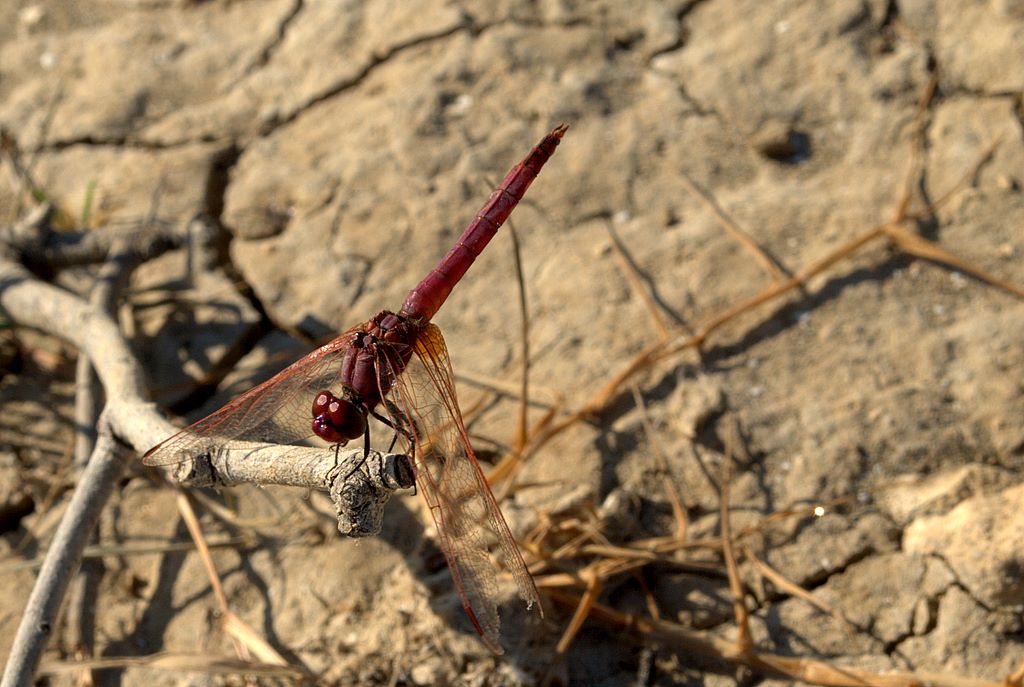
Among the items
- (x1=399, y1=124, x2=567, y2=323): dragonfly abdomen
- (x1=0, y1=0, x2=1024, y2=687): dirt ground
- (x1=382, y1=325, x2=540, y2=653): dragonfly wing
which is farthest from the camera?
(x1=0, y1=0, x2=1024, y2=687): dirt ground

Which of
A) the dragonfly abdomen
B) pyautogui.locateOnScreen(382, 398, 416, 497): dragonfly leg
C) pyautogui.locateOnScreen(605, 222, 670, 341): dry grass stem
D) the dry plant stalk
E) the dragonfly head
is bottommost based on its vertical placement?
the dry plant stalk

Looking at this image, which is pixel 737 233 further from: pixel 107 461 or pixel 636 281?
pixel 107 461

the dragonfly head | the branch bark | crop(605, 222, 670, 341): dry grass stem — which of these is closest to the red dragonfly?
the dragonfly head

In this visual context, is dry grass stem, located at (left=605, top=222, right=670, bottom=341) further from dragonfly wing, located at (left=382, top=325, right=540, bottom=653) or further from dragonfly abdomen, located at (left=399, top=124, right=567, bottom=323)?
dragonfly wing, located at (left=382, top=325, right=540, bottom=653)

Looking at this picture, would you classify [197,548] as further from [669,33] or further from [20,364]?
[669,33]

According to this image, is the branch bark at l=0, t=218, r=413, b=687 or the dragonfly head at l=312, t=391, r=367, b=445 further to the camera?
the dragonfly head at l=312, t=391, r=367, b=445

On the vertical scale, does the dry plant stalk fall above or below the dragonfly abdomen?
below
